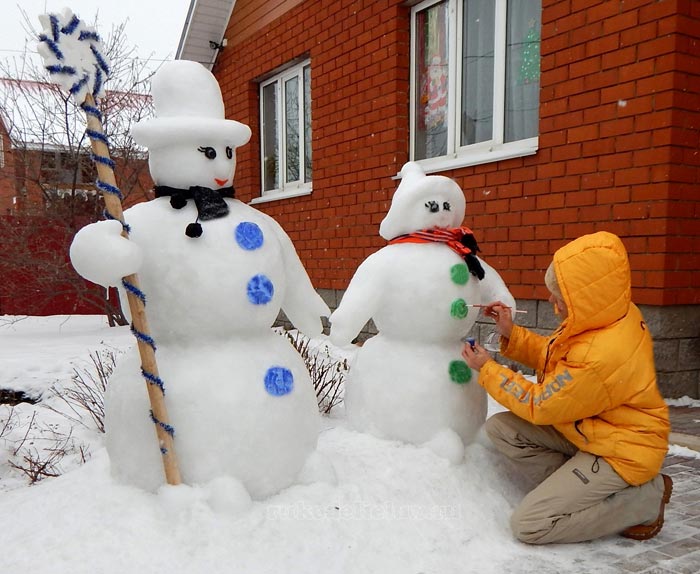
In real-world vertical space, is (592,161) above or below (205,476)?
above

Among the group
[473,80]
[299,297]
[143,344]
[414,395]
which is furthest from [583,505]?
[473,80]

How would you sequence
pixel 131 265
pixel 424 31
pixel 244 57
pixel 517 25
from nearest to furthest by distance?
pixel 131 265 < pixel 517 25 < pixel 424 31 < pixel 244 57

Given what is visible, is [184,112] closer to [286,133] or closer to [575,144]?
[575,144]

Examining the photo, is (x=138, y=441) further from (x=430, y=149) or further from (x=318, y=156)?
(x=318, y=156)

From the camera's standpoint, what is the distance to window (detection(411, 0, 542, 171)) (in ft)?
16.8

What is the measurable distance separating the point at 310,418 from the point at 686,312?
126 inches

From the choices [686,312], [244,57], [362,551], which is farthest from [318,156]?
[362,551]

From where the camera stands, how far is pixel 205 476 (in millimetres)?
2250

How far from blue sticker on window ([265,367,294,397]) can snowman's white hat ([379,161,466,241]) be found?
108cm

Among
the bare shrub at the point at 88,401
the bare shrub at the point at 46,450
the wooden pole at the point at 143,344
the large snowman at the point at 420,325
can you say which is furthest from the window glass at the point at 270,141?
the wooden pole at the point at 143,344

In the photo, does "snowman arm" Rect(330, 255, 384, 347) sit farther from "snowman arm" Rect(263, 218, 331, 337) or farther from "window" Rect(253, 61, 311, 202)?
"window" Rect(253, 61, 311, 202)

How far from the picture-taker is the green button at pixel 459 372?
9.34 ft

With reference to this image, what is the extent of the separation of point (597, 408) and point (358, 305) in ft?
3.75

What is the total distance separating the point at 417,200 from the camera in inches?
117
